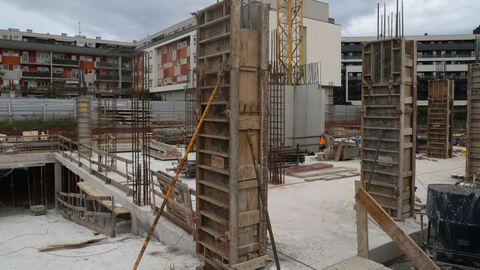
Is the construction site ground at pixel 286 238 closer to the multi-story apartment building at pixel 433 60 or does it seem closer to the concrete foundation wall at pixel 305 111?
the concrete foundation wall at pixel 305 111

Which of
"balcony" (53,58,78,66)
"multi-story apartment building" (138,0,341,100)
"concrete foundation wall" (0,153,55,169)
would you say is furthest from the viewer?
"balcony" (53,58,78,66)

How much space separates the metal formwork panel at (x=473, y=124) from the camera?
1122cm

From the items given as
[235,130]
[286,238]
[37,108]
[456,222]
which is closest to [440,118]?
[456,222]

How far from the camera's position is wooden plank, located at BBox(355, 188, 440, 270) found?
432 cm

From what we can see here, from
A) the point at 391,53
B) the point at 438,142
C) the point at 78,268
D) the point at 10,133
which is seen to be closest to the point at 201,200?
the point at 78,268

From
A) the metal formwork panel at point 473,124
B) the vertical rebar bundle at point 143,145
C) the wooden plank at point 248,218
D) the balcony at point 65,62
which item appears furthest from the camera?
the balcony at point 65,62

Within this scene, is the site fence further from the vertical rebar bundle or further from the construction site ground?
the construction site ground

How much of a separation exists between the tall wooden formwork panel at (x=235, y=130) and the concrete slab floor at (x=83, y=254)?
3.69 feet

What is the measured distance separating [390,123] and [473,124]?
17.5 ft

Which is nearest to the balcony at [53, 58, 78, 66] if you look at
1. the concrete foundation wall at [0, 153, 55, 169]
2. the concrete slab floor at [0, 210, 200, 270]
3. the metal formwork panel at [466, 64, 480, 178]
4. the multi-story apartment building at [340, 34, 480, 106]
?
the multi-story apartment building at [340, 34, 480, 106]

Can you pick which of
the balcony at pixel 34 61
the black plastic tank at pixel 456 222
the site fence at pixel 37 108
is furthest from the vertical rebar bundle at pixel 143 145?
the balcony at pixel 34 61

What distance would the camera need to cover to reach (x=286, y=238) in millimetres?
6586

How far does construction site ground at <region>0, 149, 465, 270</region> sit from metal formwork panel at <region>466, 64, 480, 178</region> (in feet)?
3.17

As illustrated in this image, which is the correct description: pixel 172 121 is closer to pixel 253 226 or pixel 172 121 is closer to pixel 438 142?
pixel 438 142
